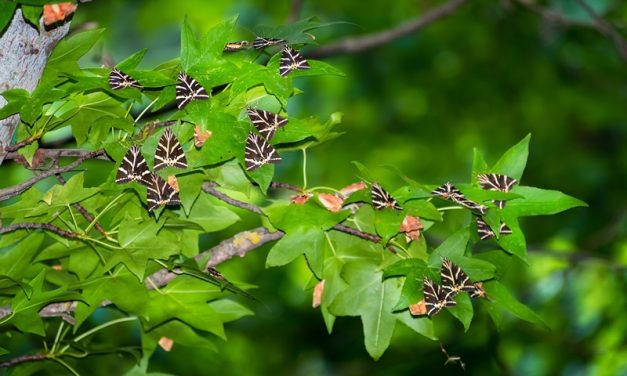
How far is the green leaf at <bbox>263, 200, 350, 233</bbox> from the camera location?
1.42m

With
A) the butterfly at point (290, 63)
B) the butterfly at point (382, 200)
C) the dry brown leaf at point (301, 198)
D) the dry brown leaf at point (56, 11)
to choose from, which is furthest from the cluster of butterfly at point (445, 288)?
the dry brown leaf at point (56, 11)

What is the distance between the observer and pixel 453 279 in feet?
4.55

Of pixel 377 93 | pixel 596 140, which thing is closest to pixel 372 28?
pixel 377 93

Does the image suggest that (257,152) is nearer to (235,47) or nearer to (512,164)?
(235,47)

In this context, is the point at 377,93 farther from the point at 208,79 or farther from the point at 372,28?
the point at 208,79

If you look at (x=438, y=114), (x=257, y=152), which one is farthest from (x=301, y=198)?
(x=438, y=114)

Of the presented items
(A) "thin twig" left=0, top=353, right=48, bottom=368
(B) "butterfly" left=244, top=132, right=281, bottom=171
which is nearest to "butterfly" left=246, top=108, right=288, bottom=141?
(B) "butterfly" left=244, top=132, right=281, bottom=171

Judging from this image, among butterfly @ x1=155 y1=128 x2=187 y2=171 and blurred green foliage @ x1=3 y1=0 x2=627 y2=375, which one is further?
blurred green foliage @ x1=3 y1=0 x2=627 y2=375

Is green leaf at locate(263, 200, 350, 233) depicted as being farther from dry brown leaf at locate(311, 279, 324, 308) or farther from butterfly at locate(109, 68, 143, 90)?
butterfly at locate(109, 68, 143, 90)

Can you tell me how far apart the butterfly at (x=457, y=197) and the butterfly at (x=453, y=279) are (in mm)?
90

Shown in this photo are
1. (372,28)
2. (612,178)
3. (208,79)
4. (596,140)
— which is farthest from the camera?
(596,140)

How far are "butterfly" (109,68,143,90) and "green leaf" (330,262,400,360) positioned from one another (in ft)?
1.48

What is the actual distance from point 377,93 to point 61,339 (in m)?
4.33

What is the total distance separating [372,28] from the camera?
17.1 ft
